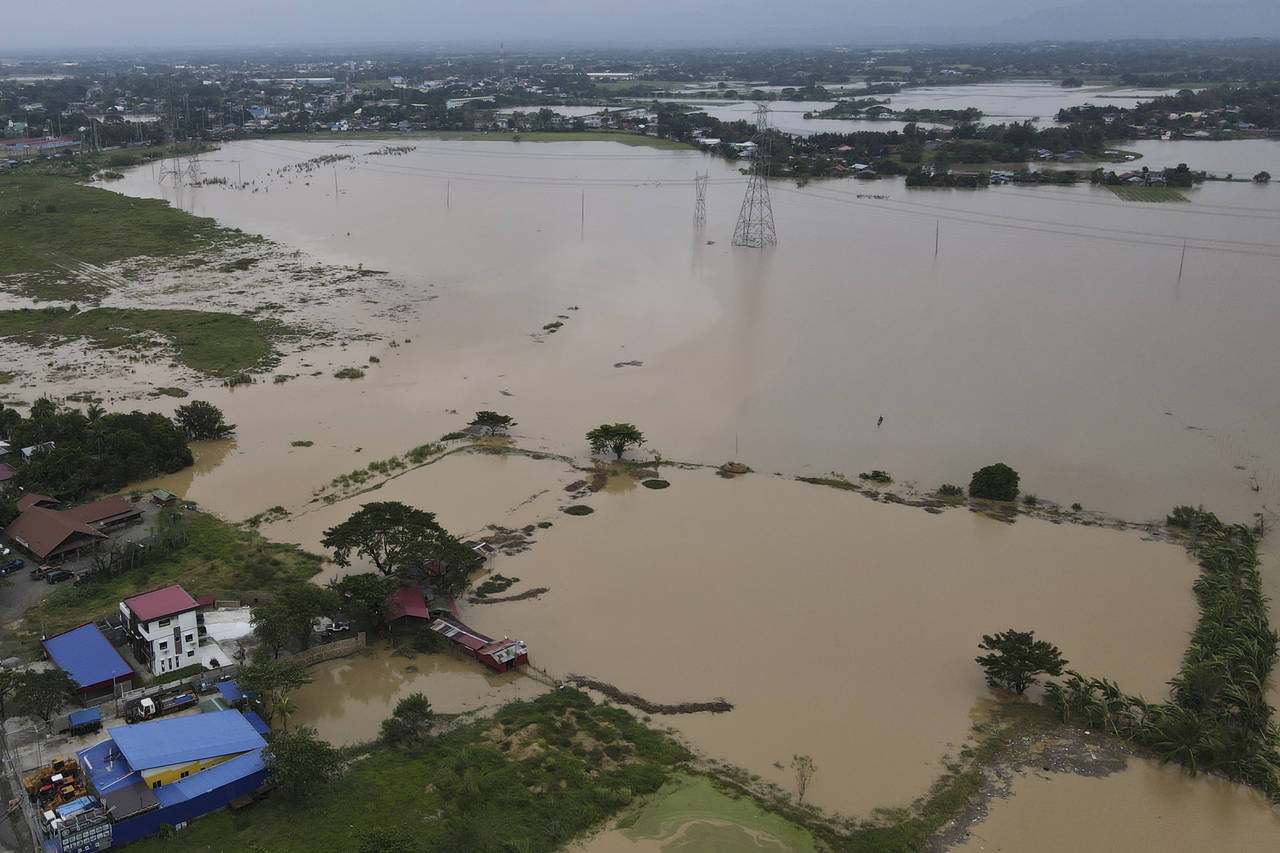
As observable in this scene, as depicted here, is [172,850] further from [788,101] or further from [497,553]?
[788,101]

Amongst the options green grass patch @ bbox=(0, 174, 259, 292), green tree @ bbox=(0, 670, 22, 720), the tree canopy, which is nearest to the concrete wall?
green tree @ bbox=(0, 670, 22, 720)

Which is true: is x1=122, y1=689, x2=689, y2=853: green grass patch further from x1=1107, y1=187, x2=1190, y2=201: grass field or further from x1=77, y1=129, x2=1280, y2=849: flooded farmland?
x1=1107, y1=187, x2=1190, y2=201: grass field

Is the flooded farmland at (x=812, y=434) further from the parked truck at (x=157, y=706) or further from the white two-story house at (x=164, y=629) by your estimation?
the white two-story house at (x=164, y=629)

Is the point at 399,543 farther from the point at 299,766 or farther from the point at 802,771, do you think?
the point at 802,771

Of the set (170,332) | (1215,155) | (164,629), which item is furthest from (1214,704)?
(1215,155)

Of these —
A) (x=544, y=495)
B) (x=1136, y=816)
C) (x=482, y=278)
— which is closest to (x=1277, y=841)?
(x=1136, y=816)
